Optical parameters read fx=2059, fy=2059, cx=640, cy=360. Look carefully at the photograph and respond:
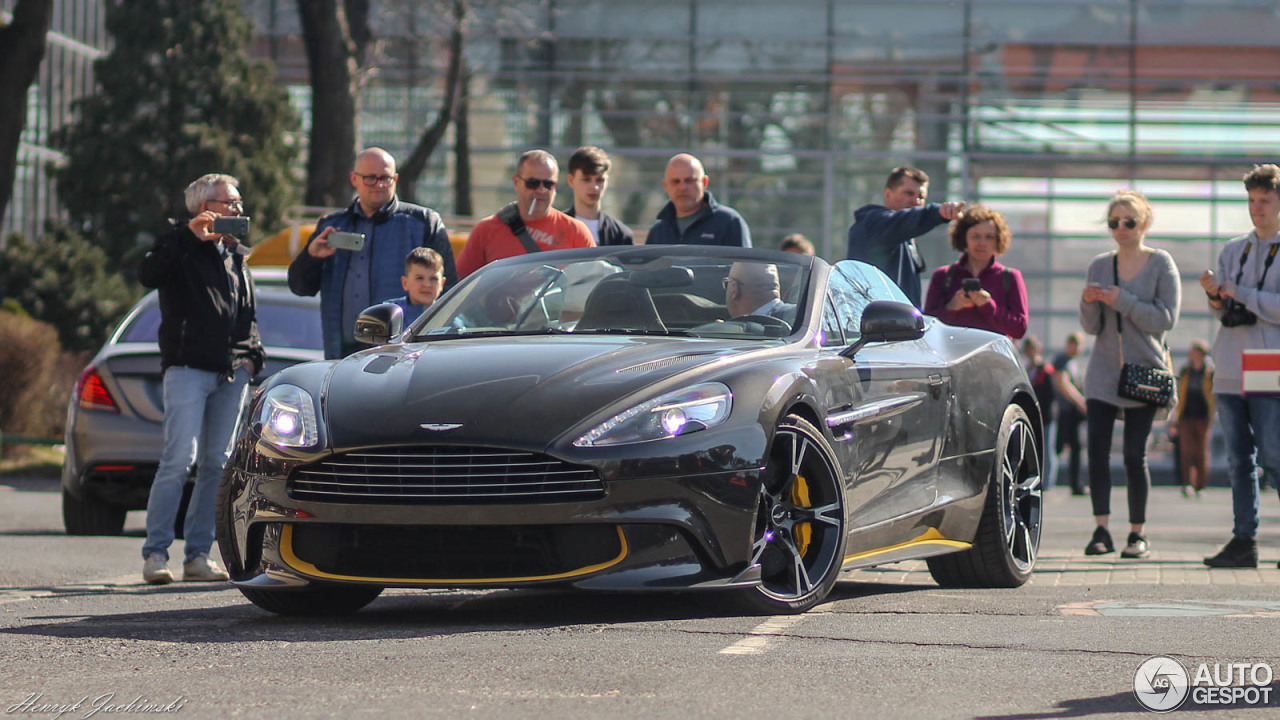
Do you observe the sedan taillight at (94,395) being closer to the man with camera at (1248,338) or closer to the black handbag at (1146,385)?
the black handbag at (1146,385)

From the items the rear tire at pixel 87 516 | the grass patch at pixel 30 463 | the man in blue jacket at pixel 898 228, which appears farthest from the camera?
the grass patch at pixel 30 463

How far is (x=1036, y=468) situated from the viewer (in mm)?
9062

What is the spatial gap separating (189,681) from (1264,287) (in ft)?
20.4

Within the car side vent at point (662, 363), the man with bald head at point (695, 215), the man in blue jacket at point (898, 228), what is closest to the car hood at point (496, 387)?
the car side vent at point (662, 363)

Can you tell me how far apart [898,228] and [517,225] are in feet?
6.12

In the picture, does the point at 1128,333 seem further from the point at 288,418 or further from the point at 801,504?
the point at 288,418

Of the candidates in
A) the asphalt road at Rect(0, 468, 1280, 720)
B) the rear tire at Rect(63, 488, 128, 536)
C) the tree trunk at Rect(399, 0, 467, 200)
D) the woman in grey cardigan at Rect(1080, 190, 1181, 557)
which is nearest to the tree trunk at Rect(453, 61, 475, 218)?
the tree trunk at Rect(399, 0, 467, 200)

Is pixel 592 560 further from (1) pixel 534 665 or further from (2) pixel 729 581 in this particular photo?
(1) pixel 534 665

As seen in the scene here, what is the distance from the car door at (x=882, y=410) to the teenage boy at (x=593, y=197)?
219 cm

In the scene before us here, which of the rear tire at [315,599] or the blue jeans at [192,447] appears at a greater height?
the blue jeans at [192,447]

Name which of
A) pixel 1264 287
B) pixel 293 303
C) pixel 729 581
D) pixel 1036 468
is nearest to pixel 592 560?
pixel 729 581

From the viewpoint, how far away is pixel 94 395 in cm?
1106

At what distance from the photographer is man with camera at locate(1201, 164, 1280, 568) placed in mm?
9672

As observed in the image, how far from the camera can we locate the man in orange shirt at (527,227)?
31.6 ft
